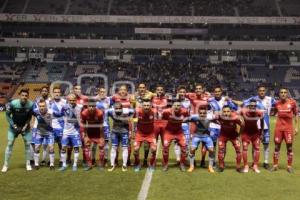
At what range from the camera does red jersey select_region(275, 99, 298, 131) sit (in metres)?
13.8

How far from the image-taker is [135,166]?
13.8 metres

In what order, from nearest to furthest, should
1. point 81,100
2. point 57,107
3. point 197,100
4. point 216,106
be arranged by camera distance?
point 57,107, point 216,106, point 81,100, point 197,100

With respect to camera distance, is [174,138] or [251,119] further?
[174,138]

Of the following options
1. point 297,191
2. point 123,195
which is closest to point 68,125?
point 123,195

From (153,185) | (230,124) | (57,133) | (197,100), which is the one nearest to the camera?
(153,185)

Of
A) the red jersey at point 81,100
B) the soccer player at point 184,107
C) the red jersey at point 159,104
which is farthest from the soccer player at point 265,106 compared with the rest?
the red jersey at point 81,100

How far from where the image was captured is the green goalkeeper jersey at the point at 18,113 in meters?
13.6

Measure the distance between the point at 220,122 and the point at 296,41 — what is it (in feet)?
151

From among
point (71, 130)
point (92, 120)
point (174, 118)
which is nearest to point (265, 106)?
point (174, 118)

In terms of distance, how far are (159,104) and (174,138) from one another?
121 cm

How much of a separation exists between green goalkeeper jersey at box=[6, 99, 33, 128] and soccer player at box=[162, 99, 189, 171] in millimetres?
3857

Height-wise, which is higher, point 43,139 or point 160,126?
point 160,126

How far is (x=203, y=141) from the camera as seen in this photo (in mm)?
13750

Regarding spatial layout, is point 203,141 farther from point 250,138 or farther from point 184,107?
point 250,138
